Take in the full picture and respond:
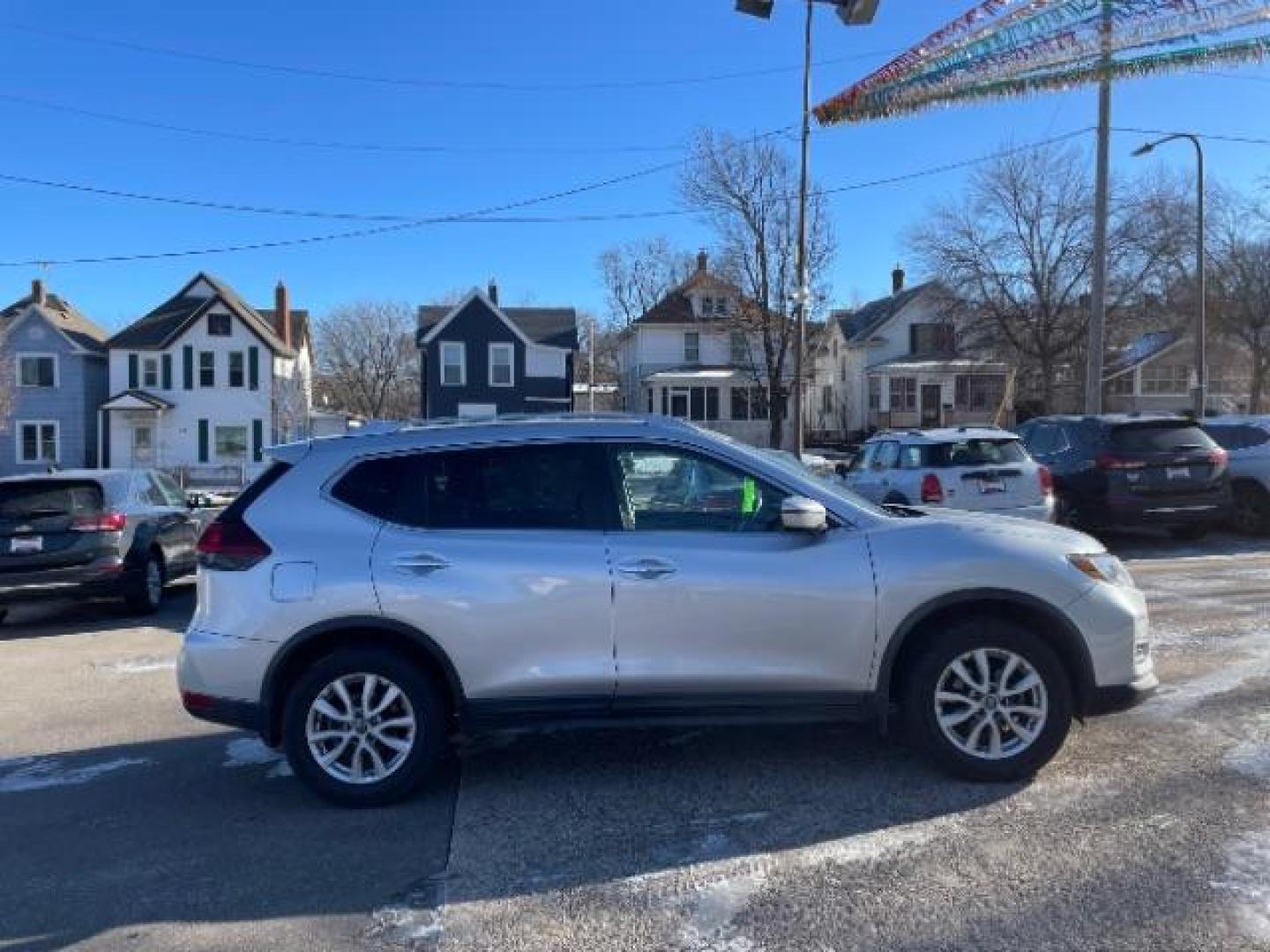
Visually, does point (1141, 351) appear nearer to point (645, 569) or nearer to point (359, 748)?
point (645, 569)

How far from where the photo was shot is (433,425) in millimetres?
5195

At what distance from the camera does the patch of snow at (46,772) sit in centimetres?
531

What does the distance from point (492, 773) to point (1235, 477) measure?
41.1 feet

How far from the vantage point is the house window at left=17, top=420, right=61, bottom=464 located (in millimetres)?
44312

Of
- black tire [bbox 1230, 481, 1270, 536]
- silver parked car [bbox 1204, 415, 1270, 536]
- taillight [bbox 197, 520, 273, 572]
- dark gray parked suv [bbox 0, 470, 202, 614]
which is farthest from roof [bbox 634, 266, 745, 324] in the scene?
taillight [bbox 197, 520, 273, 572]

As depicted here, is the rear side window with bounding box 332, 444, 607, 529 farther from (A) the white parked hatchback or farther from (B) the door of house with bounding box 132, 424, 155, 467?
(B) the door of house with bounding box 132, 424, 155, 467

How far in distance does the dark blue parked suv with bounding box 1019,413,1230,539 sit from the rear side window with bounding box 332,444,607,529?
9.70 meters

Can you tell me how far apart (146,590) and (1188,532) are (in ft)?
42.6

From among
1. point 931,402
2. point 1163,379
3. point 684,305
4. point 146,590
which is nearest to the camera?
point 146,590

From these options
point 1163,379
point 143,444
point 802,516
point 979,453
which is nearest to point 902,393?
point 1163,379

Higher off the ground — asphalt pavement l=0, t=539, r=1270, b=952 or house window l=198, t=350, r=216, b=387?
house window l=198, t=350, r=216, b=387

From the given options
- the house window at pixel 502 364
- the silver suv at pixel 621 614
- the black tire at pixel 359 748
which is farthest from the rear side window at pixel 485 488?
the house window at pixel 502 364

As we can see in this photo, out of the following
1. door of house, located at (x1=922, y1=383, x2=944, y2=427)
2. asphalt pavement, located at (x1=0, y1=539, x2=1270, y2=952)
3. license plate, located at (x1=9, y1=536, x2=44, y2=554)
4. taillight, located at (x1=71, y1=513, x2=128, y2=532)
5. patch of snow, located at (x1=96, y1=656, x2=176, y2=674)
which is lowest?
patch of snow, located at (x1=96, y1=656, x2=176, y2=674)

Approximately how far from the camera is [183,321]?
44.9 m
